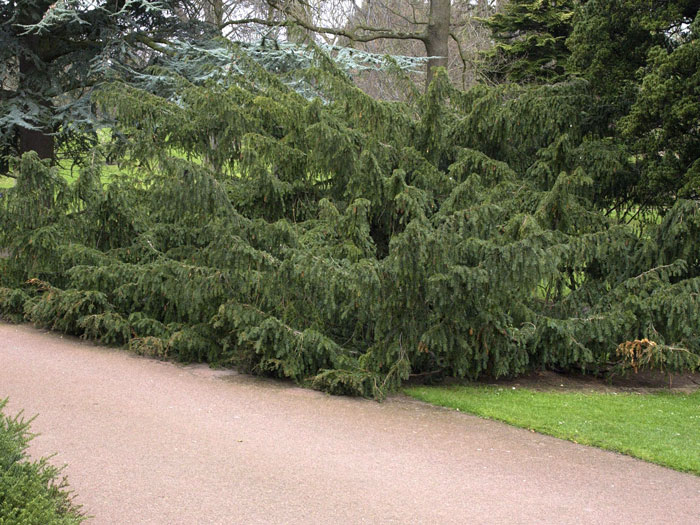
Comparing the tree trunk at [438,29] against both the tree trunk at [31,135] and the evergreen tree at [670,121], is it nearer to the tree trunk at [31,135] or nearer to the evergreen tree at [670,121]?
the evergreen tree at [670,121]

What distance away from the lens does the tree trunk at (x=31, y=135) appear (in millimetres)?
14219

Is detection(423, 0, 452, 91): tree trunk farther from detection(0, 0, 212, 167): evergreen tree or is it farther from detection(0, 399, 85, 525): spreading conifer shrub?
detection(0, 399, 85, 525): spreading conifer shrub

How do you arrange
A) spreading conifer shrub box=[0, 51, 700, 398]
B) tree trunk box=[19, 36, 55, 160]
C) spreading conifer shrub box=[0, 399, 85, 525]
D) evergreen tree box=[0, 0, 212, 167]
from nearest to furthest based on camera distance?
spreading conifer shrub box=[0, 399, 85, 525], spreading conifer shrub box=[0, 51, 700, 398], evergreen tree box=[0, 0, 212, 167], tree trunk box=[19, 36, 55, 160]

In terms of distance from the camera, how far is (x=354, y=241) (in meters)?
7.91

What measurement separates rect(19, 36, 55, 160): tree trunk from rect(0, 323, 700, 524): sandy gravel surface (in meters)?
8.84

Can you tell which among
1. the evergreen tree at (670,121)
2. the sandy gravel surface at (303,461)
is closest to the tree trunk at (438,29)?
the evergreen tree at (670,121)

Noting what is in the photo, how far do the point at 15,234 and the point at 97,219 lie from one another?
1.09 metres

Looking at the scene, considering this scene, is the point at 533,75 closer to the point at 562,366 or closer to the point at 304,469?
the point at 562,366

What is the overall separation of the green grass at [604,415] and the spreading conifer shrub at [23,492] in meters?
3.81

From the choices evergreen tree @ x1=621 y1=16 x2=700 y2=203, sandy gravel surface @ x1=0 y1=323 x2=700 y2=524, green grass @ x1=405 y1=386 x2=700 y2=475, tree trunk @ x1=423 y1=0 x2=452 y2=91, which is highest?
tree trunk @ x1=423 y1=0 x2=452 y2=91

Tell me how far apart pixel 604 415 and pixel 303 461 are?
2.96 metres

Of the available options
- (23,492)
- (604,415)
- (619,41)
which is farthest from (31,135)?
(23,492)

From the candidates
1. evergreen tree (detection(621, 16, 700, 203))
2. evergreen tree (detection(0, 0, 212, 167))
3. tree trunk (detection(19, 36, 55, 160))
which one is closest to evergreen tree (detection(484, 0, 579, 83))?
evergreen tree (detection(621, 16, 700, 203))

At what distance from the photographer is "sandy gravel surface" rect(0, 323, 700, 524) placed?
429 cm
